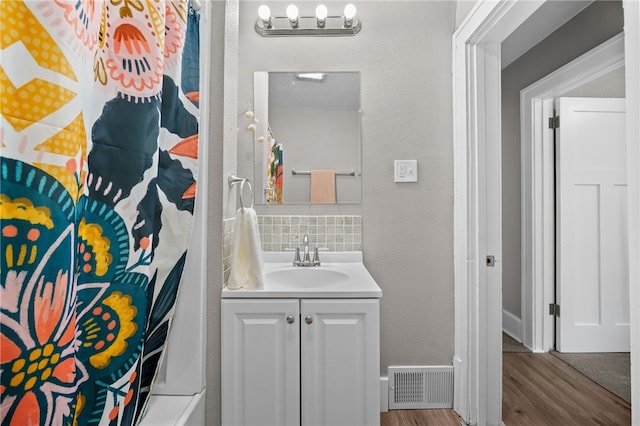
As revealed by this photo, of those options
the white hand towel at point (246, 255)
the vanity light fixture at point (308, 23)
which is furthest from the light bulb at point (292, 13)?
the white hand towel at point (246, 255)

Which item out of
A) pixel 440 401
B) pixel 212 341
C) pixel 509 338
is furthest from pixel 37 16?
pixel 509 338

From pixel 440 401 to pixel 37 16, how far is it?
87.0 inches

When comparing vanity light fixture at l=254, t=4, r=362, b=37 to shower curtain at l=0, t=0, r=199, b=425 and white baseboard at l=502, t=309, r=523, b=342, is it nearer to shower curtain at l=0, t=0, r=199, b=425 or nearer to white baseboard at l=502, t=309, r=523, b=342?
shower curtain at l=0, t=0, r=199, b=425

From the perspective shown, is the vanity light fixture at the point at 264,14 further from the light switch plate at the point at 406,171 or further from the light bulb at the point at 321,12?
the light switch plate at the point at 406,171

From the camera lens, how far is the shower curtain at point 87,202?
18.6 inches

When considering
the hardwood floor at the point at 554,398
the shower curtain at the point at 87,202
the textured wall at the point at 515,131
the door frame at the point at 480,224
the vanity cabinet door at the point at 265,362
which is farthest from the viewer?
the textured wall at the point at 515,131

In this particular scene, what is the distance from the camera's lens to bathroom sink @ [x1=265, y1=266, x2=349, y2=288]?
1.89 m

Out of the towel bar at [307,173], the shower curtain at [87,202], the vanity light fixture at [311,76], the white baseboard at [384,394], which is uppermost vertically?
the vanity light fixture at [311,76]

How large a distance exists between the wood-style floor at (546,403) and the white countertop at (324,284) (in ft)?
2.53

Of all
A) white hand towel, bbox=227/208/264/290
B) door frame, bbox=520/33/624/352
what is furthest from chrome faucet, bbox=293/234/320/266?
door frame, bbox=520/33/624/352

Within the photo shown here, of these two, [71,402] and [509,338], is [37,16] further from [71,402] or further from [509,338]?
[509,338]

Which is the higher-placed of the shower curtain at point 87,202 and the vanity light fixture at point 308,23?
the vanity light fixture at point 308,23

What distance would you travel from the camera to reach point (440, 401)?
2004 millimetres

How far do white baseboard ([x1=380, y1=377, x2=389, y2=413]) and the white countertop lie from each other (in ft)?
2.06
